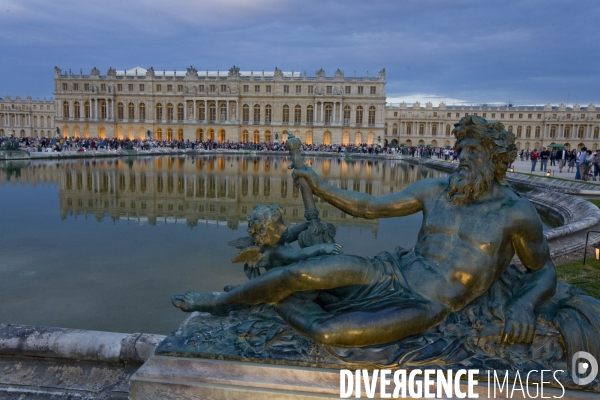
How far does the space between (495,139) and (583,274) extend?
3659mm

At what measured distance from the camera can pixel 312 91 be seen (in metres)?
62.8

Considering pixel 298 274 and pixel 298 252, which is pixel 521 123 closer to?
pixel 298 252

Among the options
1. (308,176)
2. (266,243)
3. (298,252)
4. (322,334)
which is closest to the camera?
(322,334)

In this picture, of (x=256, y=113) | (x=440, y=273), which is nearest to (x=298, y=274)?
(x=440, y=273)

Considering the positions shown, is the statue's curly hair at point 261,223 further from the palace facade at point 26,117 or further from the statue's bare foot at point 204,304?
the palace facade at point 26,117

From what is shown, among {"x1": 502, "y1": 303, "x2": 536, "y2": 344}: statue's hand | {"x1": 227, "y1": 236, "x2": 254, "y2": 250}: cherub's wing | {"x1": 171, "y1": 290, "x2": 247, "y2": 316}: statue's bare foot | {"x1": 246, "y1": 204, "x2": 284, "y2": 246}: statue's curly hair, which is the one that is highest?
{"x1": 246, "y1": 204, "x2": 284, "y2": 246}: statue's curly hair

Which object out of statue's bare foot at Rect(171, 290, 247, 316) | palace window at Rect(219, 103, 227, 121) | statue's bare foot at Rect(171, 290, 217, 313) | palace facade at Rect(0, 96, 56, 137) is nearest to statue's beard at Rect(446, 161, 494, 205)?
statue's bare foot at Rect(171, 290, 247, 316)

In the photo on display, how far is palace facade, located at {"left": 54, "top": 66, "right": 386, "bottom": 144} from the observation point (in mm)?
62531

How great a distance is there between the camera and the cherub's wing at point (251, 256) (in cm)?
251

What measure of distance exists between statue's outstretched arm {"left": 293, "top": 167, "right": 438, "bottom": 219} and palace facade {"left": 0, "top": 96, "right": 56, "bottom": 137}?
305 feet

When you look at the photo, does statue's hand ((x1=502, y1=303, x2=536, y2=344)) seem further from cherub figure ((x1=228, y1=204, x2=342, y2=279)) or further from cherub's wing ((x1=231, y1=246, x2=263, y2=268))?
cherub's wing ((x1=231, y1=246, x2=263, y2=268))

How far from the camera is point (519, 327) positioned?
205 centimetres

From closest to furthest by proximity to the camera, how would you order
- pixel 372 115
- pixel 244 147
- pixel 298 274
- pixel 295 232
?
pixel 298 274
pixel 295 232
pixel 244 147
pixel 372 115

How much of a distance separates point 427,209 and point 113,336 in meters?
1.96
